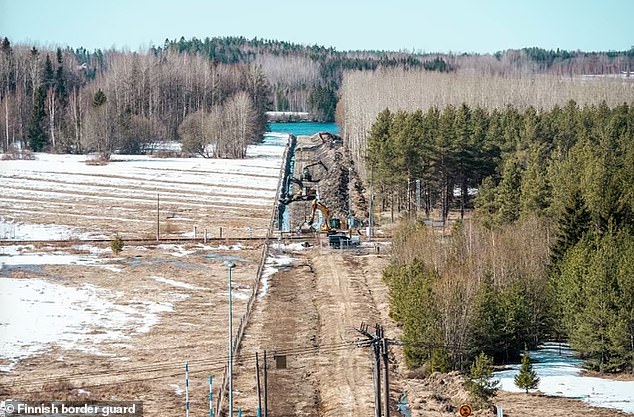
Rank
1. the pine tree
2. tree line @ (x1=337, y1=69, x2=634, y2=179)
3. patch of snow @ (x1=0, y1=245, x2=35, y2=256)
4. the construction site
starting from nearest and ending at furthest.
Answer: the construction site → the pine tree → patch of snow @ (x1=0, y1=245, x2=35, y2=256) → tree line @ (x1=337, y1=69, x2=634, y2=179)

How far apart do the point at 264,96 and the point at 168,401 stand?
112 meters

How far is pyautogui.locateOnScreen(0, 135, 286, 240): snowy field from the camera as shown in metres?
55.4

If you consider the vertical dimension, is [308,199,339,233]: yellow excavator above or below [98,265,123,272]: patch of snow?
above

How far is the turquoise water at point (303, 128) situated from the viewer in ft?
482

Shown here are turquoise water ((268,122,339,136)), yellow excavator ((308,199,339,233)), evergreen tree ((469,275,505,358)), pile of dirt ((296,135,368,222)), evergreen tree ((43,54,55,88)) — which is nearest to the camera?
evergreen tree ((469,275,505,358))

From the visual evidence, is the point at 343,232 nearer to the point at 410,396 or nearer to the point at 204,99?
the point at 410,396

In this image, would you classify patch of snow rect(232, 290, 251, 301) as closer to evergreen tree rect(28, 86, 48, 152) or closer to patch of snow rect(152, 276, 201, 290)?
patch of snow rect(152, 276, 201, 290)

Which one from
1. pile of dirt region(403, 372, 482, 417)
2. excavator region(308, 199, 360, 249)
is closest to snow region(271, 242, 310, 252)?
excavator region(308, 199, 360, 249)

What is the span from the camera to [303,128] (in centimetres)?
15888

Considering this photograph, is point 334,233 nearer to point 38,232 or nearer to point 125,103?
point 38,232

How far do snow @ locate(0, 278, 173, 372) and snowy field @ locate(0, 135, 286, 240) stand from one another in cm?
1370

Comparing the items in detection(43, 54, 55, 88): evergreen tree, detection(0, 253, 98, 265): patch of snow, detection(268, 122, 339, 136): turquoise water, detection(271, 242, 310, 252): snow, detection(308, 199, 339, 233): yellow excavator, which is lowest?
detection(271, 242, 310, 252): snow

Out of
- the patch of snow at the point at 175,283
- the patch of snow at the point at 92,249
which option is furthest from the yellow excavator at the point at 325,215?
the patch of snow at the point at 175,283

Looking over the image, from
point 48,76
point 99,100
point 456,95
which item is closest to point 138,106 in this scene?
point 48,76
